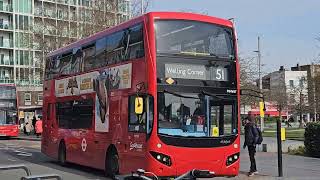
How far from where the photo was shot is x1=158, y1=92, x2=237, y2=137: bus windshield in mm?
13008

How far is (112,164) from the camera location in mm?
15422

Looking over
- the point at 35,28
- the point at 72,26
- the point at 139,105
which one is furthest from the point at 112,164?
the point at 35,28

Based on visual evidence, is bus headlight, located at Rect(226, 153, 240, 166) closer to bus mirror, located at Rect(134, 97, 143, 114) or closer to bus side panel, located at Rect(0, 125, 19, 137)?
bus mirror, located at Rect(134, 97, 143, 114)

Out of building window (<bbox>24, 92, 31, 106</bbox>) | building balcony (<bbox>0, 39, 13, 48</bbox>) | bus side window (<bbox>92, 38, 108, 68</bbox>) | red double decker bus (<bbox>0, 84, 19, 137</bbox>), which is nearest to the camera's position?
bus side window (<bbox>92, 38, 108, 68</bbox>)

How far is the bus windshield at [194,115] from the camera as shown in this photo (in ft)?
42.7

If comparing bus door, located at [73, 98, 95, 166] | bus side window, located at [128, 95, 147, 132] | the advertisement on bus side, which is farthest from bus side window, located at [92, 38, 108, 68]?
bus side window, located at [128, 95, 147, 132]

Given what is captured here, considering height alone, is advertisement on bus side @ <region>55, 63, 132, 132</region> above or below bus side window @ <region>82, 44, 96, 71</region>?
below

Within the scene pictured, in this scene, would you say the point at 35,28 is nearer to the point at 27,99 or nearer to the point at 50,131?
the point at 50,131

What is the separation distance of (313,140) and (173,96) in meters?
10.5

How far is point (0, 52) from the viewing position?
96.0 meters

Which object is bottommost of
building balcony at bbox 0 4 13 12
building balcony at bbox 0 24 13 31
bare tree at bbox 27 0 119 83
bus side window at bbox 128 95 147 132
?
bus side window at bbox 128 95 147 132

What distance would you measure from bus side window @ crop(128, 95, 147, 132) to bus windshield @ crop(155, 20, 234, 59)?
64.1 inches

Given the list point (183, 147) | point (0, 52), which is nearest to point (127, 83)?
point (183, 147)

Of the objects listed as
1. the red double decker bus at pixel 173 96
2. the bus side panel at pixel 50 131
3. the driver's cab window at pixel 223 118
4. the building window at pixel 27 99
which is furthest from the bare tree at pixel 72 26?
the building window at pixel 27 99
